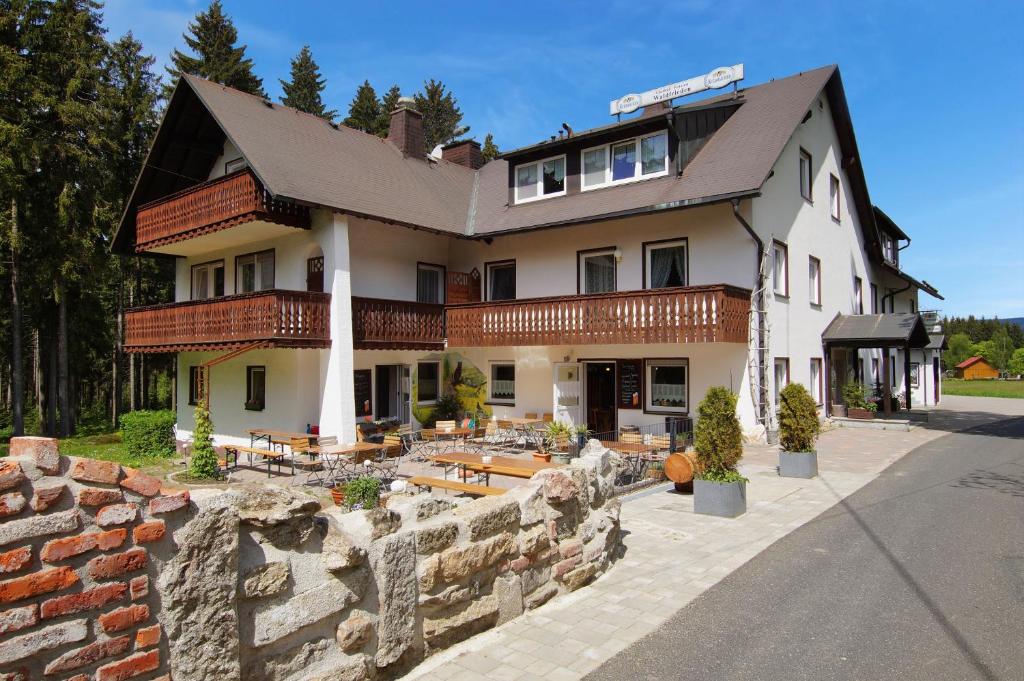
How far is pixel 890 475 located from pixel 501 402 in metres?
11.3

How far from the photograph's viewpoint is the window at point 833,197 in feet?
75.1

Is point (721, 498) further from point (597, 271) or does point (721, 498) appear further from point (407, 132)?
point (407, 132)

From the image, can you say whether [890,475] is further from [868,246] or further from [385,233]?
[868,246]

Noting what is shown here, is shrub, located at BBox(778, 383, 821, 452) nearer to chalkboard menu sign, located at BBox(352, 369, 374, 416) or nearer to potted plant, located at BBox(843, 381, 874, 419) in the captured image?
potted plant, located at BBox(843, 381, 874, 419)

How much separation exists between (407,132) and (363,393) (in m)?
10.6

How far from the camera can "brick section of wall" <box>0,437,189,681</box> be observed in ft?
9.65

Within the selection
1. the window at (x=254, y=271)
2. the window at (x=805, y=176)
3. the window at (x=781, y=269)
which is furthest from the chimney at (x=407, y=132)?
the window at (x=805, y=176)

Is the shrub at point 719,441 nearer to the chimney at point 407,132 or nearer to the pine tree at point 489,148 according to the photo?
the chimney at point 407,132

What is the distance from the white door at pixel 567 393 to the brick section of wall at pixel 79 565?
51.7ft

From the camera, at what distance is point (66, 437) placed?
81.8 ft

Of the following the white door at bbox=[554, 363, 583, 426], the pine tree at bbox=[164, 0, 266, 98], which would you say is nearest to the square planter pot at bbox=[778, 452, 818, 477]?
the white door at bbox=[554, 363, 583, 426]

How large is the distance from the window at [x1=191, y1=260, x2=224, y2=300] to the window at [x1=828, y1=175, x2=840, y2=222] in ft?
70.3

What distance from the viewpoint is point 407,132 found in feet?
77.4

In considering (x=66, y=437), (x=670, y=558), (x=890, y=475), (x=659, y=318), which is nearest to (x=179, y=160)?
(x=66, y=437)
